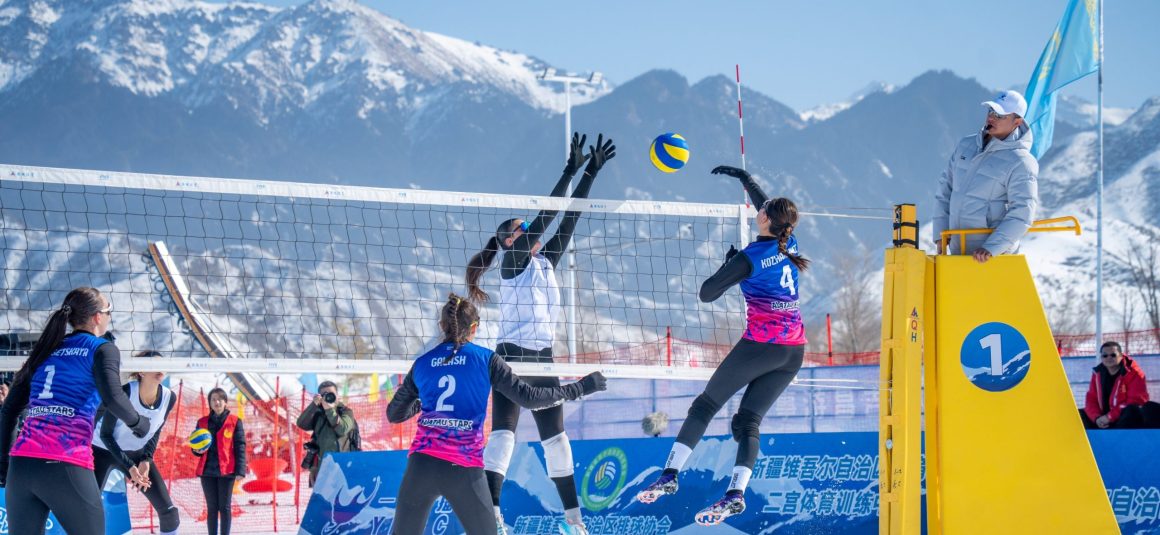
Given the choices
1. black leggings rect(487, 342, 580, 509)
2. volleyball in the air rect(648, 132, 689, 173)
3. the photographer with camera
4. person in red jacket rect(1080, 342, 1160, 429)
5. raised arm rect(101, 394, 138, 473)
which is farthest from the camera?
the photographer with camera

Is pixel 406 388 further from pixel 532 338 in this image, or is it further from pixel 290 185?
pixel 290 185

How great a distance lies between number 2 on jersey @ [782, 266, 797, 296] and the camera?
254 inches

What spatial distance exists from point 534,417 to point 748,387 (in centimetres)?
160

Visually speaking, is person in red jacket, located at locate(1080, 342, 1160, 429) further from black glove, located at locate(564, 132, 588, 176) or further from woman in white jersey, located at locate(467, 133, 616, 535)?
black glove, located at locate(564, 132, 588, 176)

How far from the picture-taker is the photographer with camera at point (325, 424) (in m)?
11.3

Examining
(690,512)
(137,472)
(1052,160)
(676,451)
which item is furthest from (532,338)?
(1052,160)

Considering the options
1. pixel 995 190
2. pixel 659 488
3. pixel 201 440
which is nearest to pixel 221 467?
pixel 201 440

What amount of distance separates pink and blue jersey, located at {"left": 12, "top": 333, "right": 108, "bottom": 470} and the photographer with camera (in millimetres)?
5393

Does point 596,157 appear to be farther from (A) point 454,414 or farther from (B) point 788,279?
(A) point 454,414

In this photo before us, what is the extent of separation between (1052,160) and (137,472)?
18332 centimetres

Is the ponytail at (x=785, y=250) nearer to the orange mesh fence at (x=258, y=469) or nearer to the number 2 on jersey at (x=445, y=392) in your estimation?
the number 2 on jersey at (x=445, y=392)

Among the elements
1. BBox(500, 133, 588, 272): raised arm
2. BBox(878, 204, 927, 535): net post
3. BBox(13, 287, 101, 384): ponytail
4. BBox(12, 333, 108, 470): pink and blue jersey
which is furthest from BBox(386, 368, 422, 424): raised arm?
BBox(878, 204, 927, 535): net post

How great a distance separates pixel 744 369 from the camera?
6.42 metres

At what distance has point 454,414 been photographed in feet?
18.8
